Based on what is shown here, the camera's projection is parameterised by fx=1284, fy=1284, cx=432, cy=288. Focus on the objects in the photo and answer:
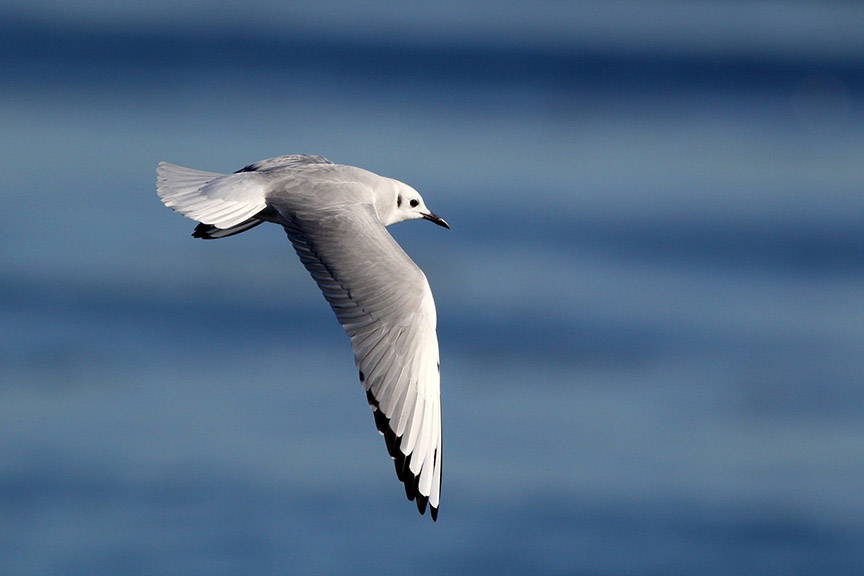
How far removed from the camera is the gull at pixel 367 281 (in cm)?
572

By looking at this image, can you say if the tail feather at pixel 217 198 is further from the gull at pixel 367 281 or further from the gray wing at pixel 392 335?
the gray wing at pixel 392 335

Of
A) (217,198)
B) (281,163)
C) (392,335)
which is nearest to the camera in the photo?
(392,335)

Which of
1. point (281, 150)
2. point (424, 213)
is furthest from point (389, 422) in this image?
point (281, 150)

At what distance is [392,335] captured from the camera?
580 cm

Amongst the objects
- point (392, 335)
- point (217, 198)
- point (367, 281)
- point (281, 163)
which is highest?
point (281, 163)

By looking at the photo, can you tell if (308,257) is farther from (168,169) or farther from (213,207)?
(168,169)

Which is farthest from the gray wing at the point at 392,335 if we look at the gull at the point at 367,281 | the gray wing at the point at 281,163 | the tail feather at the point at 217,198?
the gray wing at the point at 281,163

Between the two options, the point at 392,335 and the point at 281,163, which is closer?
the point at 392,335

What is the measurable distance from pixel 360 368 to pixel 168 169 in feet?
6.15

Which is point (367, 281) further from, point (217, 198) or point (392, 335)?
point (217, 198)

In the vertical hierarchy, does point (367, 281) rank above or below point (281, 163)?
below

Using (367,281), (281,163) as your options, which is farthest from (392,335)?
(281,163)

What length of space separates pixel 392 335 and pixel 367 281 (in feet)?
0.94

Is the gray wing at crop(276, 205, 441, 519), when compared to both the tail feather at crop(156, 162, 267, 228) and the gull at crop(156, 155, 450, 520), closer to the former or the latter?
the gull at crop(156, 155, 450, 520)
